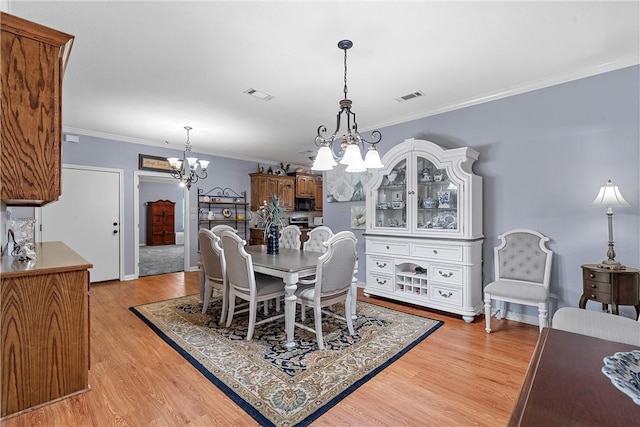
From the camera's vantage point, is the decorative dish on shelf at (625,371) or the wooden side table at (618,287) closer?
the decorative dish on shelf at (625,371)

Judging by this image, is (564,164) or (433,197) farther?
(433,197)

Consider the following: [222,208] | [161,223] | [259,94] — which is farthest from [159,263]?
[259,94]

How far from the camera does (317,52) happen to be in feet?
8.14

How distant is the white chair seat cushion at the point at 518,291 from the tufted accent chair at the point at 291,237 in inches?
93.9

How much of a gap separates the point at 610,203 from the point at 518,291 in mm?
1033

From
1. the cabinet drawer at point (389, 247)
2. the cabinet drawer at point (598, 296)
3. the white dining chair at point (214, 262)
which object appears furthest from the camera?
the cabinet drawer at point (389, 247)

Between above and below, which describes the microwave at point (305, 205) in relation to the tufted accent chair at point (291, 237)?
above

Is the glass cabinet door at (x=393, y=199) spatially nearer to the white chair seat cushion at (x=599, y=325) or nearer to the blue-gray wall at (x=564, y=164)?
the blue-gray wall at (x=564, y=164)

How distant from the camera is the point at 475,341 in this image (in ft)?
9.08

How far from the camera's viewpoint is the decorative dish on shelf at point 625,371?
0.84 metres

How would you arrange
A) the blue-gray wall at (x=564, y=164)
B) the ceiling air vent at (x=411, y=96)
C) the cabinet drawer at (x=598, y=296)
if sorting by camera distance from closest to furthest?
1. the cabinet drawer at (x=598, y=296)
2. the blue-gray wall at (x=564, y=164)
3. the ceiling air vent at (x=411, y=96)

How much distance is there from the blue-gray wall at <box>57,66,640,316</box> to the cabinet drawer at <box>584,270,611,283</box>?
39cm

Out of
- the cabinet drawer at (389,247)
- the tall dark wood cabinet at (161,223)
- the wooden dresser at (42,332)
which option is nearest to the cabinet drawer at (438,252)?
the cabinet drawer at (389,247)

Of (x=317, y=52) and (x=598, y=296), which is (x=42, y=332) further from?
(x=598, y=296)
